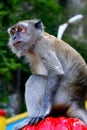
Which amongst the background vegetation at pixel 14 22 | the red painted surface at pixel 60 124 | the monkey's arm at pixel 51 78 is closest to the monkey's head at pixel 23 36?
the monkey's arm at pixel 51 78

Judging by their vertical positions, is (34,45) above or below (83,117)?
above

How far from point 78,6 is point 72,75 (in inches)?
860

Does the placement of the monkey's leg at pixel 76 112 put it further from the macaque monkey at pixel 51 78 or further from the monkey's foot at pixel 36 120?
the monkey's foot at pixel 36 120

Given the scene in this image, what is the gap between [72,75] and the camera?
9.39 m

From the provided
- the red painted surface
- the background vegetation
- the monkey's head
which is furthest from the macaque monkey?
the background vegetation

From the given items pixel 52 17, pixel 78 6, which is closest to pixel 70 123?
pixel 52 17

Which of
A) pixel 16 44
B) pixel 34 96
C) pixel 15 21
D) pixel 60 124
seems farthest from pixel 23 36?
pixel 15 21

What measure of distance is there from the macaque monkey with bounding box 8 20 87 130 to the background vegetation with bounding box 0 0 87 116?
27.3ft

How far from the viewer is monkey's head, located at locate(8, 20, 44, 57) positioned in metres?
9.61

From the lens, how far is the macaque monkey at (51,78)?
9.23m

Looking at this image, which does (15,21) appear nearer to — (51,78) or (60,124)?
(51,78)

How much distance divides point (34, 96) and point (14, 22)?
11263mm

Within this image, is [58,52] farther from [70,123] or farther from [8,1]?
[8,1]

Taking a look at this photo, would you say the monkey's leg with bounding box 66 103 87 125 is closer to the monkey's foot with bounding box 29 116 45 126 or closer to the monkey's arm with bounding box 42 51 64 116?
the monkey's arm with bounding box 42 51 64 116
